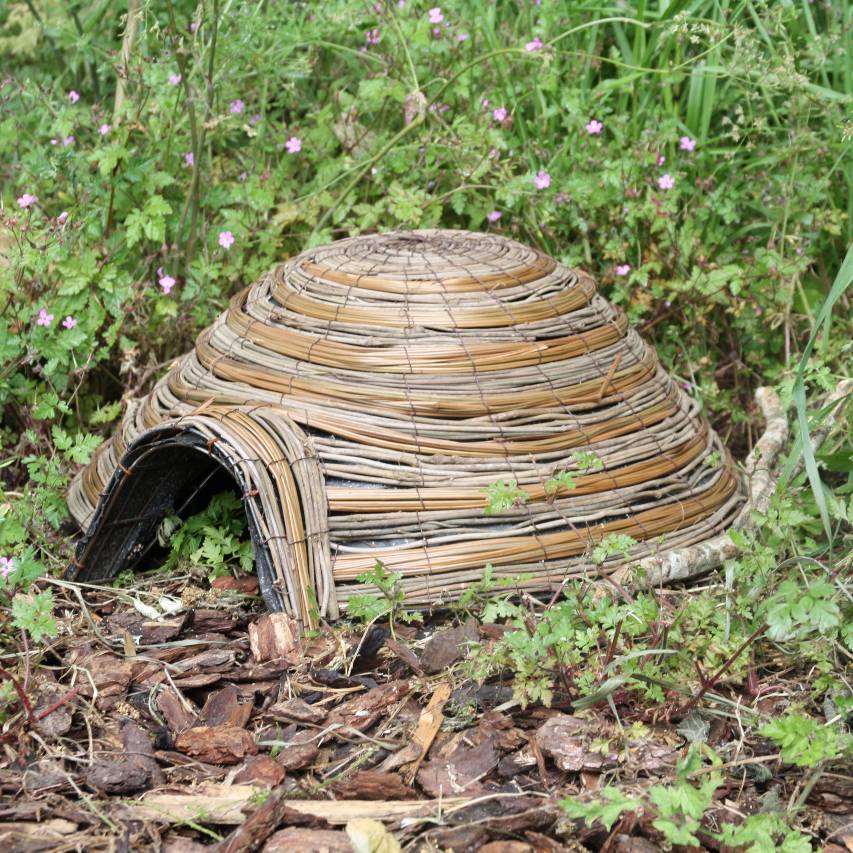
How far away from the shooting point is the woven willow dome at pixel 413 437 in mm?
2592

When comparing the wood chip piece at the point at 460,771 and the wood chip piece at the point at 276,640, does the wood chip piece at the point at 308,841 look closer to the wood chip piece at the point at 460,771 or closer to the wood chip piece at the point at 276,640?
the wood chip piece at the point at 460,771

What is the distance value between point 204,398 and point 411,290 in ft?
1.95

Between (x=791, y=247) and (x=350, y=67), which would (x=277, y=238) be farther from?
(x=791, y=247)

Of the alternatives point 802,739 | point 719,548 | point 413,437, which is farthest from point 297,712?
point 719,548

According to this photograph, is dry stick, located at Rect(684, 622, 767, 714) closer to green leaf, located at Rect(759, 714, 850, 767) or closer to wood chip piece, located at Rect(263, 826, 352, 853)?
green leaf, located at Rect(759, 714, 850, 767)

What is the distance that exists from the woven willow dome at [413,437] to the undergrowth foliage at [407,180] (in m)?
0.28

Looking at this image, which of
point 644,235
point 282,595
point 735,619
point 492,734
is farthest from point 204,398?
point 644,235

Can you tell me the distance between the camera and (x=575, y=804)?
72.0 inches

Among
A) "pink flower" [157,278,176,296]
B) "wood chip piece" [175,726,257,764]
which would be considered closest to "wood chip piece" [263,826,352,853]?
"wood chip piece" [175,726,257,764]

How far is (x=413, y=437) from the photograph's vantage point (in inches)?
105

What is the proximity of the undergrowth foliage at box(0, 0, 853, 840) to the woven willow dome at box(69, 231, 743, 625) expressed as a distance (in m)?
0.28

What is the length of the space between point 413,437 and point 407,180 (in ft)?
5.17

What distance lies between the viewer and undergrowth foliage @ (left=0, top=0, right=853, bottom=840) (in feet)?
11.3

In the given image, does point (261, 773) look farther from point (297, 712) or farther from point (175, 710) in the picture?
point (175, 710)
